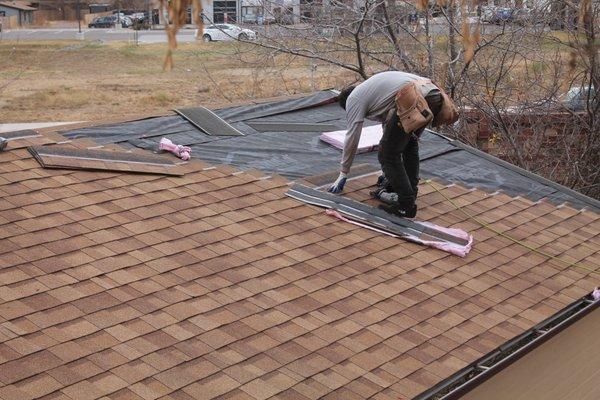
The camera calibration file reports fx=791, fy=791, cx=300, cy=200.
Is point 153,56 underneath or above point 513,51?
underneath

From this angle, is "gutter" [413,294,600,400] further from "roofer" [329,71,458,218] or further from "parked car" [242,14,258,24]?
"parked car" [242,14,258,24]

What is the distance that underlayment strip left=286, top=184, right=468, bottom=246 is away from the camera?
6.61m

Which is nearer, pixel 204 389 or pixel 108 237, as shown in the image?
pixel 204 389

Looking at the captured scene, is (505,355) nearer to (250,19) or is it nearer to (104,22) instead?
(250,19)

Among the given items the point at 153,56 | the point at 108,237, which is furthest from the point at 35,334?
the point at 153,56

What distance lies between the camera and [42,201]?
232 inches

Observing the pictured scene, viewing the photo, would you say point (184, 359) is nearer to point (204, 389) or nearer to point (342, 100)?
point (204, 389)

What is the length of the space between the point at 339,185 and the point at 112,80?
3231cm

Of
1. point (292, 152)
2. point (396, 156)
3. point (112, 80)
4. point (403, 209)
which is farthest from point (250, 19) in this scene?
point (112, 80)

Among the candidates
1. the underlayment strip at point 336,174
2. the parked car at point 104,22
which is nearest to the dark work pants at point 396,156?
the underlayment strip at point 336,174

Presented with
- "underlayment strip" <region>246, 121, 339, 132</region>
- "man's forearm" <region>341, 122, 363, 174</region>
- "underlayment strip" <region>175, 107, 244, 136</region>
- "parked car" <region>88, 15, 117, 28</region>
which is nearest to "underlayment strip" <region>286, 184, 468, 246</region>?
"man's forearm" <region>341, 122, 363, 174</region>

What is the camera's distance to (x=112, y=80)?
37.6 metres

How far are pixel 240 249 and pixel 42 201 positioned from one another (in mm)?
1533

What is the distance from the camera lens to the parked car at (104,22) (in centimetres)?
4997
